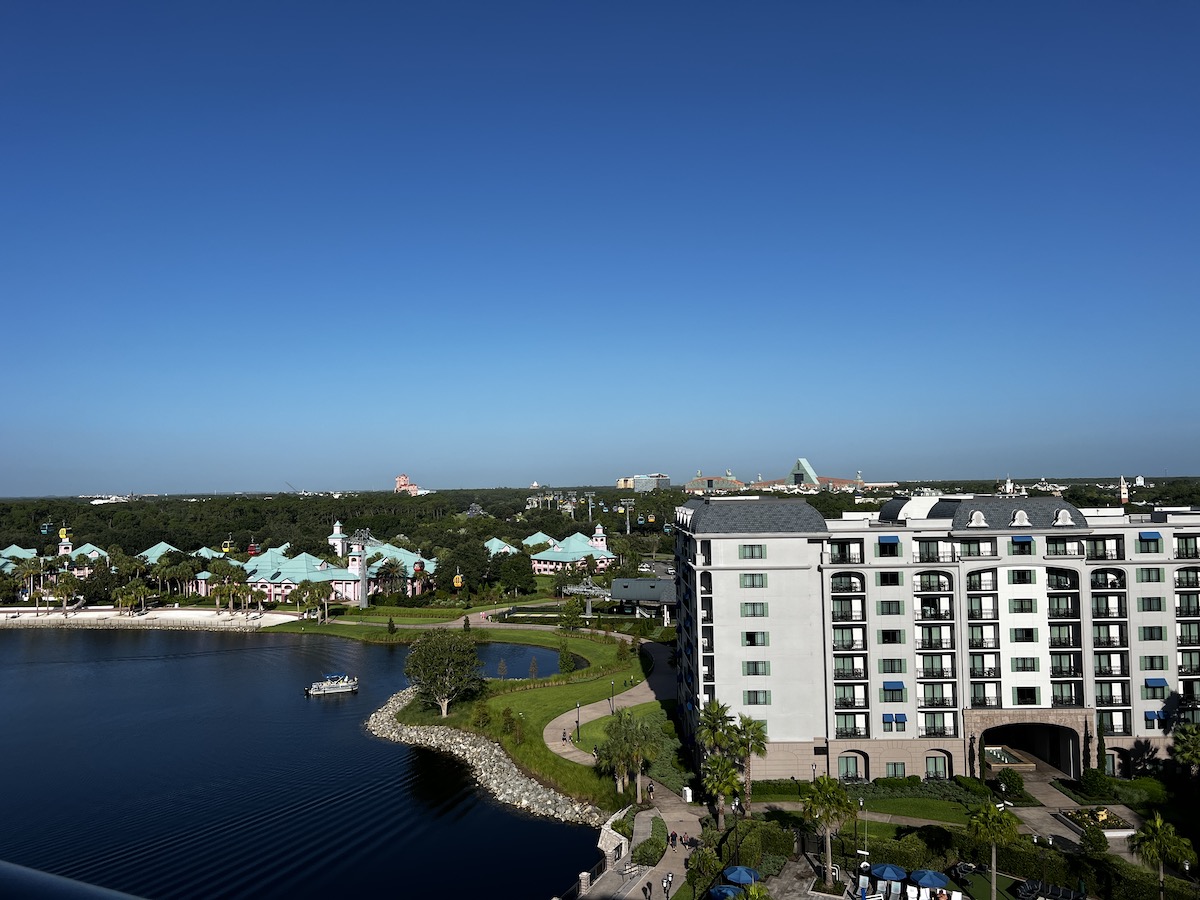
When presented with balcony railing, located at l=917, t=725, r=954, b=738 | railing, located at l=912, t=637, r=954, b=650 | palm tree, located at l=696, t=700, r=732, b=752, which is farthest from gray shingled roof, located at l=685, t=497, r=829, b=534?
balcony railing, located at l=917, t=725, r=954, b=738

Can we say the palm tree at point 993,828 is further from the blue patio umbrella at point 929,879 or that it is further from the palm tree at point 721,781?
the palm tree at point 721,781

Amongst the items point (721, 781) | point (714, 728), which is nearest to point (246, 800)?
point (714, 728)

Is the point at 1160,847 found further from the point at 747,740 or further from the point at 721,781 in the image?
the point at 747,740

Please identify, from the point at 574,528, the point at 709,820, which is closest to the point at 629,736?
the point at 709,820

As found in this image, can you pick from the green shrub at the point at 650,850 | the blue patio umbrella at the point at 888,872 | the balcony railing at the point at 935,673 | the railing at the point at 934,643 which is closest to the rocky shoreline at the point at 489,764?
the green shrub at the point at 650,850

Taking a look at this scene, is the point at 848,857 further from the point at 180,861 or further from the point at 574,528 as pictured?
the point at 574,528
